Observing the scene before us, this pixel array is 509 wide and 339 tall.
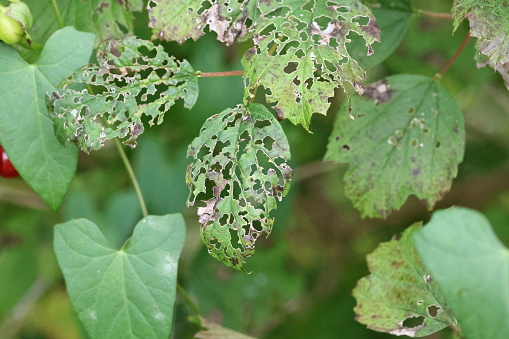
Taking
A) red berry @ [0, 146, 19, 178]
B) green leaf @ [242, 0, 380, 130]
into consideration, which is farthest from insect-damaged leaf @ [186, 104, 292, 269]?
red berry @ [0, 146, 19, 178]

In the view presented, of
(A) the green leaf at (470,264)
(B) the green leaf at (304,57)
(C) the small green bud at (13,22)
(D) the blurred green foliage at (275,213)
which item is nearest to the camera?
(A) the green leaf at (470,264)

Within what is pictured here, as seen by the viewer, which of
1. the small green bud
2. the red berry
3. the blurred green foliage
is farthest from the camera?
the blurred green foliage

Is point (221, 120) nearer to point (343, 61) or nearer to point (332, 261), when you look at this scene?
point (343, 61)

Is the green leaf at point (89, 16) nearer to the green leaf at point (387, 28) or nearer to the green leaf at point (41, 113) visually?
the green leaf at point (41, 113)

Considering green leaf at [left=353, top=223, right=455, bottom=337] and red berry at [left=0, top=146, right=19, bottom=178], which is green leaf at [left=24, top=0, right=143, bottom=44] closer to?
red berry at [left=0, top=146, right=19, bottom=178]

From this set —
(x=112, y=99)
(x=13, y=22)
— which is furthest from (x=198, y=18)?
(x=13, y=22)

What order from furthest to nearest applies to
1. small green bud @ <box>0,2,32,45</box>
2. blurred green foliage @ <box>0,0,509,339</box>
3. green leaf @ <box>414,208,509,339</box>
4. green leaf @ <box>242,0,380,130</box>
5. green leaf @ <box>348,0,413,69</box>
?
blurred green foliage @ <box>0,0,509,339</box> < green leaf @ <box>348,0,413,69</box> < small green bud @ <box>0,2,32,45</box> < green leaf @ <box>242,0,380,130</box> < green leaf @ <box>414,208,509,339</box>

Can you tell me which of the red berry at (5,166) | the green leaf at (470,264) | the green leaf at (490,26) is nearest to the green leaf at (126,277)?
the red berry at (5,166)
